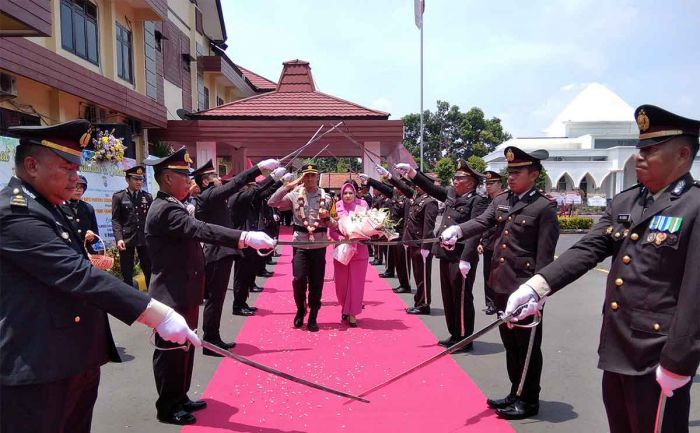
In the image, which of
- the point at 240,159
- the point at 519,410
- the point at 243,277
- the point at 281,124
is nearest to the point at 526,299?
the point at 519,410

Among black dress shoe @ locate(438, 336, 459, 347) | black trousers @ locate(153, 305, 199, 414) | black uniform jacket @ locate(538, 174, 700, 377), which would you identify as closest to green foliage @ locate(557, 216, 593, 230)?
black dress shoe @ locate(438, 336, 459, 347)

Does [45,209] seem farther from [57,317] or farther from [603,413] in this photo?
[603,413]

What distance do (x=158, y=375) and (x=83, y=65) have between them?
9.44 meters

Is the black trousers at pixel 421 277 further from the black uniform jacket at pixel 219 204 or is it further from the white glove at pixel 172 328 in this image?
the white glove at pixel 172 328

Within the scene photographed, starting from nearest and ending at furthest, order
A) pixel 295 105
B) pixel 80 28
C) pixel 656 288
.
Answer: pixel 656 288 < pixel 80 28 < pixel 295 105

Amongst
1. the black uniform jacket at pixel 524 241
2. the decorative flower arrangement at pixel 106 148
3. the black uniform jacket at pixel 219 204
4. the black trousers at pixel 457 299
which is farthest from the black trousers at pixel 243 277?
the black uniform jacket at pixel 524 241

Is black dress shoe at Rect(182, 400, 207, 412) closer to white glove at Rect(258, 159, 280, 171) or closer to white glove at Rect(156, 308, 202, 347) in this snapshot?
white glove at Rect(156, 308, 202, 347)

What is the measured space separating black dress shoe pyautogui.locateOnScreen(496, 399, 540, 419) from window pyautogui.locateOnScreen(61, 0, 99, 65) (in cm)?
1045

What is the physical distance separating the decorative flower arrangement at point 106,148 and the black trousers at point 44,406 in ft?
23.0

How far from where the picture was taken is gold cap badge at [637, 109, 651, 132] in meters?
2.49

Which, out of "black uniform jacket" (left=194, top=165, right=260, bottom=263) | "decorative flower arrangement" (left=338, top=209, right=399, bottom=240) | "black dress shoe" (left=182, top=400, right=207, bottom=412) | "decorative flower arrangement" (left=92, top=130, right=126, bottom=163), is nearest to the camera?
"black dress shoe" (left=182, top=400, right=207, bottom=412)

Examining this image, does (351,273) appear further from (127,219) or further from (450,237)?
(127,219)

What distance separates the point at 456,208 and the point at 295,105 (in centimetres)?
1033

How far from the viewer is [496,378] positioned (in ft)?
15.2
